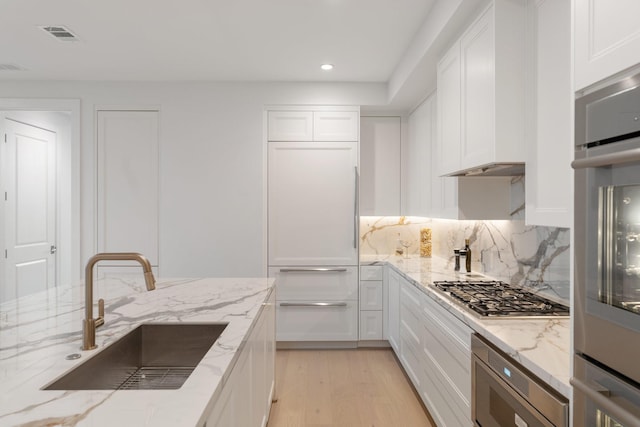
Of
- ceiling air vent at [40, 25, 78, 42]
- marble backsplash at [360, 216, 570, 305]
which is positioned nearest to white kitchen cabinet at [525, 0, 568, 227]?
marble backsplash at [360, 216, 570, 305]

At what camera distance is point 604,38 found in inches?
39.4

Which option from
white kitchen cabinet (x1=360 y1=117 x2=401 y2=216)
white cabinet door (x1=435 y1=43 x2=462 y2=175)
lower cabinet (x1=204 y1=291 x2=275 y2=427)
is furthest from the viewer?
white kitchen cabinet (x1=360 y1=117 x2=401 y2=216)

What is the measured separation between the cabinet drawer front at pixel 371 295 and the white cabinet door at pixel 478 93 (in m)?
1.92

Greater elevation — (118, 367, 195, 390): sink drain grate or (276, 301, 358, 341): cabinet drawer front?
(118, 367, 195, 390): sink drain grate

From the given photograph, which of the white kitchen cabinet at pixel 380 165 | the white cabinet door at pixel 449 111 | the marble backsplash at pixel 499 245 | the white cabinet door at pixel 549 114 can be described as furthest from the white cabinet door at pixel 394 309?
the white cabinet door at pixel 549 114

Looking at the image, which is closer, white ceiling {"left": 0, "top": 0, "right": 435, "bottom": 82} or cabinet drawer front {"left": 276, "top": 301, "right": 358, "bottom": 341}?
white ceiling {"left": 0, "top": 0, "right": 435, "bottom": 82}

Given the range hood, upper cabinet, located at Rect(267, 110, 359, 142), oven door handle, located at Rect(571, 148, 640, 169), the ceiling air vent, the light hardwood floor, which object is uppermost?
the ceiling air vent

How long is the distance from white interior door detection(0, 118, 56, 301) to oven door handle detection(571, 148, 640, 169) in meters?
5.09

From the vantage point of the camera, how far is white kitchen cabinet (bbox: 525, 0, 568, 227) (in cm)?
159

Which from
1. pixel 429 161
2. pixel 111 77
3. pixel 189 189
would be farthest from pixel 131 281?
pixel 429 161

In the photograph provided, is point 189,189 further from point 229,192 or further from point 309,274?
point 309,274

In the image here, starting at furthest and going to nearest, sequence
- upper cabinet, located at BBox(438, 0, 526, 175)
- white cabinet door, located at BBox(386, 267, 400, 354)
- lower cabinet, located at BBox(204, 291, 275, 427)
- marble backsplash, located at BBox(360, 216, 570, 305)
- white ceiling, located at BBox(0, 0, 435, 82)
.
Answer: white cabinet door, located at BBox(386, 267, 400, 354) < white ceiling, located at BBox(0, 0, 435, 82) < marble backsplash, located at BBox(360, 216, 570, 305) < upper cabinet, located at BBox(438, 0, 526, 175) < lower cabinet, located at BBox(204, 291, 275, 427)

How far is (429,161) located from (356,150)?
76 cm

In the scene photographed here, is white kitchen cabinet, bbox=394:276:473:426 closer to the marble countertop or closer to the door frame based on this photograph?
the marble countertop
